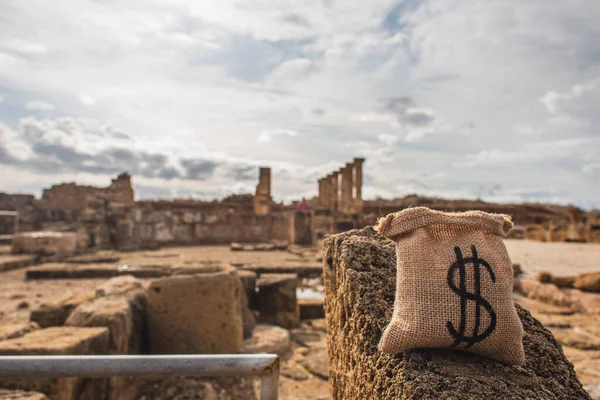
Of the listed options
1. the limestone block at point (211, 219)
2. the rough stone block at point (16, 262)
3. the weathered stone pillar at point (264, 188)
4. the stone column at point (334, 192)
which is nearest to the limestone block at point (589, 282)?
the rough stone block at point (16, 262)

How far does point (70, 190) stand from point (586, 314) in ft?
101

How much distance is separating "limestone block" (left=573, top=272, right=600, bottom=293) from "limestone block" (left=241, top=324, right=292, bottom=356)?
4.26m

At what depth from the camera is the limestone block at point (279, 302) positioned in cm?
565

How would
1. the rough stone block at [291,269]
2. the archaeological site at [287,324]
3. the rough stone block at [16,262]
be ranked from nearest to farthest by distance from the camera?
the archaeological site at [287,324], the rough stone block at [291,269], the rough stone block at [16,262]

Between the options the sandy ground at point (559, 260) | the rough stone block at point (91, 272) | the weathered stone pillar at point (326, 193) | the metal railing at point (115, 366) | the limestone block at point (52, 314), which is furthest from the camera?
the weathered stone pillar at point (326, 193)

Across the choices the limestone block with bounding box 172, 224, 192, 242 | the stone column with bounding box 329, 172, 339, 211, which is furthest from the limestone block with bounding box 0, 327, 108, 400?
Answer: the stone column with bounding box 329, 172, 339, 211

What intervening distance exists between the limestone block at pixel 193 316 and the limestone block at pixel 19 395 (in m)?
1.64

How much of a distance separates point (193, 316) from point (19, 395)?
5.76ft

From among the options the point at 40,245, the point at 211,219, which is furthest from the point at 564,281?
the point at 211,219

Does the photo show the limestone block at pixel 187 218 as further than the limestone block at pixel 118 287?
Yes

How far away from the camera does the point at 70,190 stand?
94.3ft

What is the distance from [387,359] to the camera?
1189mm

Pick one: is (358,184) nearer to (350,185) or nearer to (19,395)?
(350,185)

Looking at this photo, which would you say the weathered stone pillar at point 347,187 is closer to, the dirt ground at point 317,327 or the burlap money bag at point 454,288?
the dirt ground at point 317,327
